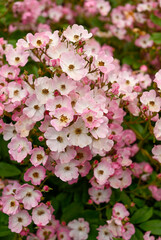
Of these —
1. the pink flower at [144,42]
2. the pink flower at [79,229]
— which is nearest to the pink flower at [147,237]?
the pink flower at [79,229]

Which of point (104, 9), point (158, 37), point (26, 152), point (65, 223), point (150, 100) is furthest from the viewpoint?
point (104, 9)

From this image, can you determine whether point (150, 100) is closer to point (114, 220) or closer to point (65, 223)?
point (114, 220)

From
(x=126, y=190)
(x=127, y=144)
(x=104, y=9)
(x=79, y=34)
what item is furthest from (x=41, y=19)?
(x=126, y=190)

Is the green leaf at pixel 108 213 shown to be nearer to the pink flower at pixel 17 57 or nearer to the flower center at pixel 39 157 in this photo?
the flower center at pixel 39 157

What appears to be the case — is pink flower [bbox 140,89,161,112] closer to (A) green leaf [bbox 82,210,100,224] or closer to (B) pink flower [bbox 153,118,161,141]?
(B) pink flower [bbox 153,118,161,141]

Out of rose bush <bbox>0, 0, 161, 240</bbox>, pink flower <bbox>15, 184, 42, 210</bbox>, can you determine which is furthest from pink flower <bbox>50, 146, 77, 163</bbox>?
pink flower <bbox>15, 184, 42, 210</bbox>
